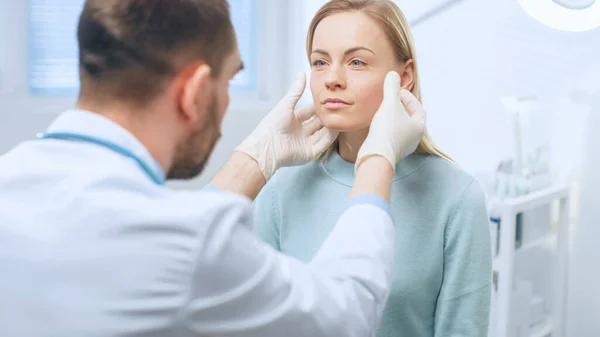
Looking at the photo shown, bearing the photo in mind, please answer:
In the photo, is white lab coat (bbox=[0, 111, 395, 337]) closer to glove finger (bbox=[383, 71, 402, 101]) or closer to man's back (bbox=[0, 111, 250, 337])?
man's back (bbox=[0, 111, 250, 337])

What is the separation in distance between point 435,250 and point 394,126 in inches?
9.3

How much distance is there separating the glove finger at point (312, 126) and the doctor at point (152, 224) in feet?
1.46

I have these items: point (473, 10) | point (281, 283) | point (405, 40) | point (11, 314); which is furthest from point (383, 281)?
point (473, 10)

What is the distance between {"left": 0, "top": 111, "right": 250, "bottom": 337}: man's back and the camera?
707 millimetres

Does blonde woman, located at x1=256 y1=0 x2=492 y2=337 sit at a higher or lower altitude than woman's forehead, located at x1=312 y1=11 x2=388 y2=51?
lower

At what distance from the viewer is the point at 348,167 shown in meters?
1.34

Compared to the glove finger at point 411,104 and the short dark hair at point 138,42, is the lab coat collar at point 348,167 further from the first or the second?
the short dark hair at point 138,42

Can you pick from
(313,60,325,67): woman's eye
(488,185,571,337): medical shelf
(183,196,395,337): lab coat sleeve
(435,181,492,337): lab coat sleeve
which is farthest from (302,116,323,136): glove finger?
(488,185,571,337): medical shelf

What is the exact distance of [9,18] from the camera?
246 centimetres

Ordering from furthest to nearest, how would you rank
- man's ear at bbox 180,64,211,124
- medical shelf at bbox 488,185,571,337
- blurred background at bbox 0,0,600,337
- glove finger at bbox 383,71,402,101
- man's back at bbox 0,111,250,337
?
blurred background at bbox 0,0,600,337, medical shelf at bbox 488,185,571,337, glove finger at bbox 383,71,402,101, man's ear at bbox 180,64,211,124, man's back at bbox 0,111,250,337

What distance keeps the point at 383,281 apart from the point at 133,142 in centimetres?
35

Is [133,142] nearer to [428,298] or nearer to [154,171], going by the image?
[154,171]

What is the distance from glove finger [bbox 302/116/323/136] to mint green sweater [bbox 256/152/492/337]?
0.51ft

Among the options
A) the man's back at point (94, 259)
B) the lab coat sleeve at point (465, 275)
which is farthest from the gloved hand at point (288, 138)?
the man's back at point (94, 259)
